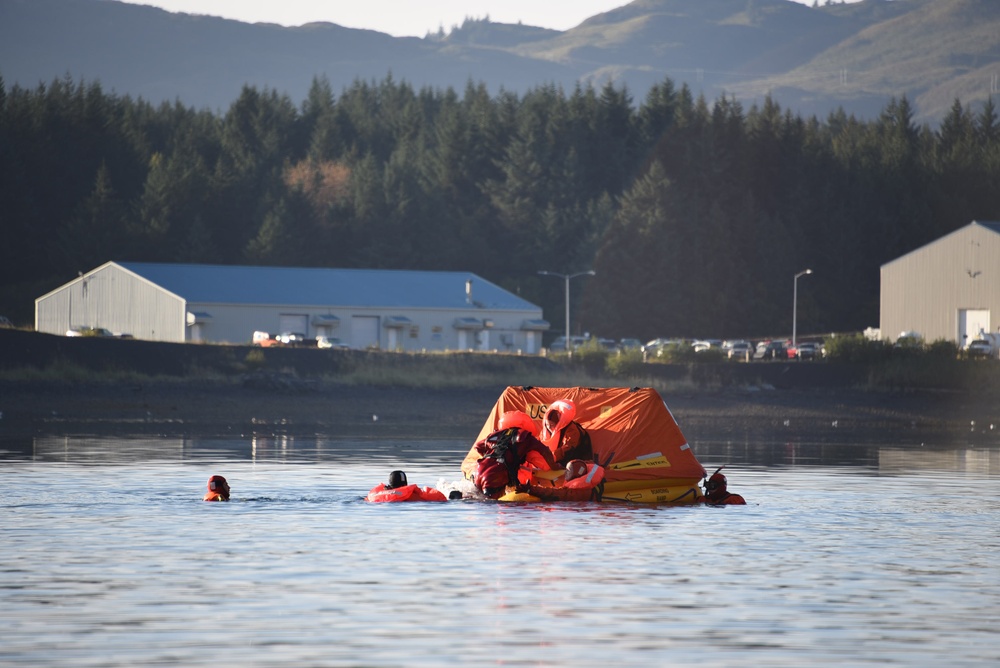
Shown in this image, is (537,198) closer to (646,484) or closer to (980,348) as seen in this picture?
(980,348)

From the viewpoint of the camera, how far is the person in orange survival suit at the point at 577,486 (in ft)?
76.5

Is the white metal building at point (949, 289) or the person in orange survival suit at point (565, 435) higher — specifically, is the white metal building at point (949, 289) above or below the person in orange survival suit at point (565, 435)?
above

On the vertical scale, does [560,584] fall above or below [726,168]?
below

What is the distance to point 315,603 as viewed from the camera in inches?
535

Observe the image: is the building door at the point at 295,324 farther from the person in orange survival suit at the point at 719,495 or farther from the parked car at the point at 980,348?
the person in orange survival suit at the point at 719,495

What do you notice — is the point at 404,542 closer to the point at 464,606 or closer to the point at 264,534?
the point at 264,534

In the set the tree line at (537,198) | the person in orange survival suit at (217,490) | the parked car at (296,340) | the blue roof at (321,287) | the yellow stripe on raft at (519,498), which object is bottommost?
the yellow stripe on raft at (519,498)

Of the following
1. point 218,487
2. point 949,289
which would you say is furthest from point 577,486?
point 949,289

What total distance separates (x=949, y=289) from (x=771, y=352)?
44.1 feet

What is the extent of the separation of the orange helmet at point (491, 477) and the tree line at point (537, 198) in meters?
93.2

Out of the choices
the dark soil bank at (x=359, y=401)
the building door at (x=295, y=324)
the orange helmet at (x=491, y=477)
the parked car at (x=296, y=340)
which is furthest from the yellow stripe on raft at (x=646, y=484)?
the building door at (x=295, y=324)

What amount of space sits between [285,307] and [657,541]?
253 feet

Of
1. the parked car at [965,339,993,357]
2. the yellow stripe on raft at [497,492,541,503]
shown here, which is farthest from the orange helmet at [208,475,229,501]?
the parked car at [965,339,993,357]

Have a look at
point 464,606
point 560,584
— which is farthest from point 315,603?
point 560,584
